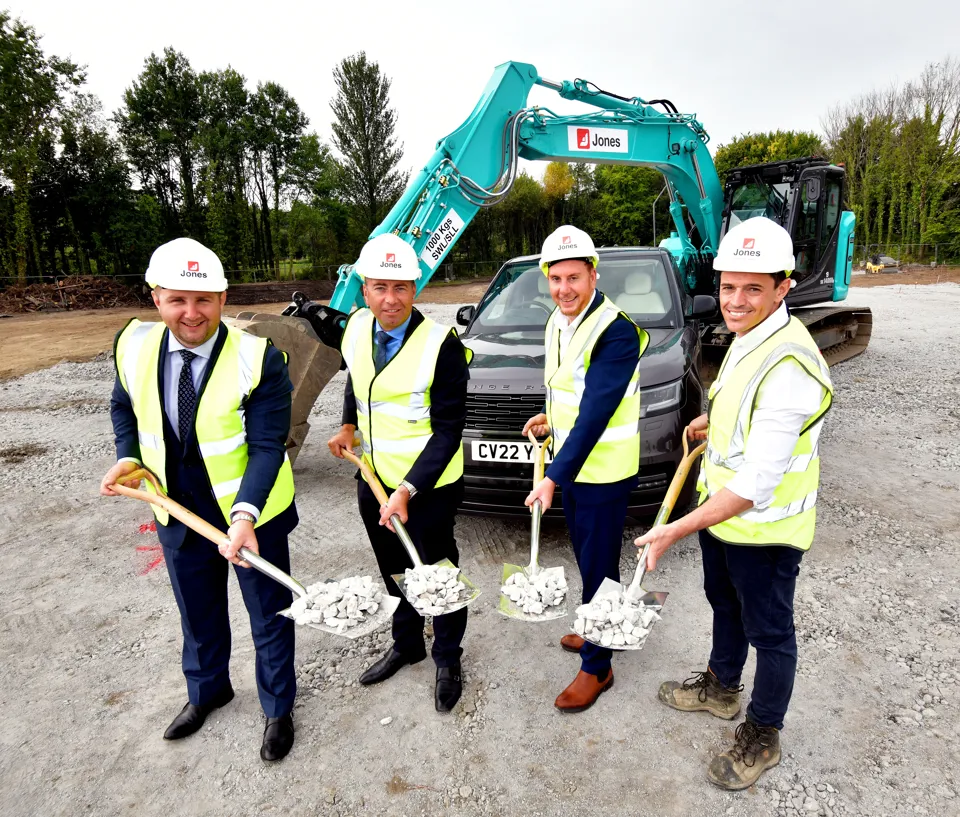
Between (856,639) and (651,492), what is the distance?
1.26 meters

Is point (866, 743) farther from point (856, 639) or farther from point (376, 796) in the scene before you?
point (376, 796)

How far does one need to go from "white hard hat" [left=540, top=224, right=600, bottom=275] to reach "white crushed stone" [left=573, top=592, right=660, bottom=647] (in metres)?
1.41

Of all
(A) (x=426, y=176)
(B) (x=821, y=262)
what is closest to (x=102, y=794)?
(A) (x=426, y=176)

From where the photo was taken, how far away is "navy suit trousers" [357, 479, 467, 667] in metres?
2.80

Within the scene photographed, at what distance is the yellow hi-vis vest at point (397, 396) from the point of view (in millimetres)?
2660

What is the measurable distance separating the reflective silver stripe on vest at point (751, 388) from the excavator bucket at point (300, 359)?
3543mm

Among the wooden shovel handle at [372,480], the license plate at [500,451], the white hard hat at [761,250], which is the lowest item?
the license plate at [500,451]

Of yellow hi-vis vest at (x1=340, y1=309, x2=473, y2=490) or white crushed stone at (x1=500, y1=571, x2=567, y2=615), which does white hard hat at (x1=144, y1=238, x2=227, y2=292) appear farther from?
white crushed stone at (x1=500, y1=571, x2=567, y2=615)

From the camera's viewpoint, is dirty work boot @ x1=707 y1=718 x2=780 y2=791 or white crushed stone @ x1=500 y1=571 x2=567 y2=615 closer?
dirty work boot @ x1=707 y1=718 x2=780 y2=791

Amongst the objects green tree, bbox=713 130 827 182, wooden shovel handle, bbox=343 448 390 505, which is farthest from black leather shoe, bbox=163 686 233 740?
green tree, bbox=713 130 827 182

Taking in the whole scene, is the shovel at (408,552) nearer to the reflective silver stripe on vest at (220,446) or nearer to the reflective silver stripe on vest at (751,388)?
the reflective silver stripe on vest at (220,446)

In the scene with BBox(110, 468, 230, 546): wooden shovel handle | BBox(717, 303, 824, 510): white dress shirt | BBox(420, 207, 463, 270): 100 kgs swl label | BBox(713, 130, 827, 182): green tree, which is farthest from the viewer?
BBox(713, 130, 827, 182): green tree

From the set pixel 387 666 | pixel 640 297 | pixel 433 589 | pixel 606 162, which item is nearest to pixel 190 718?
pixel 387 666

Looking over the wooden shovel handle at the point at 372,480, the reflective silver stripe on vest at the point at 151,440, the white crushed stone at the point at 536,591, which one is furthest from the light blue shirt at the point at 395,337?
the white crushed stone at the point at 536,591
